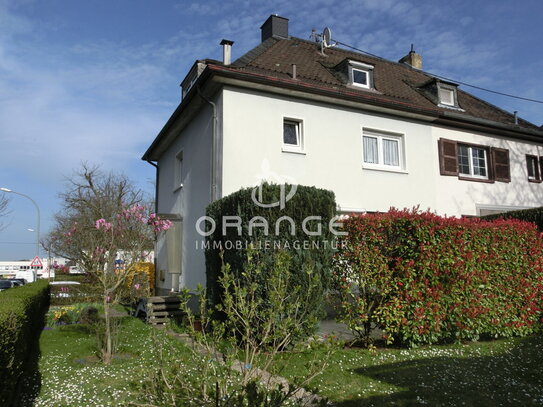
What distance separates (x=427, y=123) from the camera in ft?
45.7

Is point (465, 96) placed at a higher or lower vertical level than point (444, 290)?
higher

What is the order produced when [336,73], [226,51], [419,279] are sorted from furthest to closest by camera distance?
[336,73] < [226,51] < [419,279]

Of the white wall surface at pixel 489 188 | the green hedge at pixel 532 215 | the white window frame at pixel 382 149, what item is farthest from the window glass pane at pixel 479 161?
the white window frame at pixel 382 149

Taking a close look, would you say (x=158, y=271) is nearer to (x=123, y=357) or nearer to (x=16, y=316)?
(x=123, y=357)

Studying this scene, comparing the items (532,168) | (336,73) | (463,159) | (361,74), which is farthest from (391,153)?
(532,168)

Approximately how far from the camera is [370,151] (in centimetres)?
1293

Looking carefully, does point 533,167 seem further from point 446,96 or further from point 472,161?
point 446,96

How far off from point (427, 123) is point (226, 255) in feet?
30.4

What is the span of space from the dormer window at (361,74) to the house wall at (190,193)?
498 cm

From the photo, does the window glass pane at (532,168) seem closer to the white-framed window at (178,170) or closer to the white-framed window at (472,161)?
the white-framed window at (472,161)

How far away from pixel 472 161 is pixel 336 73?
5.94 meters

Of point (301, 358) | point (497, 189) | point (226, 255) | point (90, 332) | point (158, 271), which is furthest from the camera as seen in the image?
point (158, 271)

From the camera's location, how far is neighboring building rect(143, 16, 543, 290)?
1099 cm

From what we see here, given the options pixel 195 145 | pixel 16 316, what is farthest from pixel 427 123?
pixel 16 316
